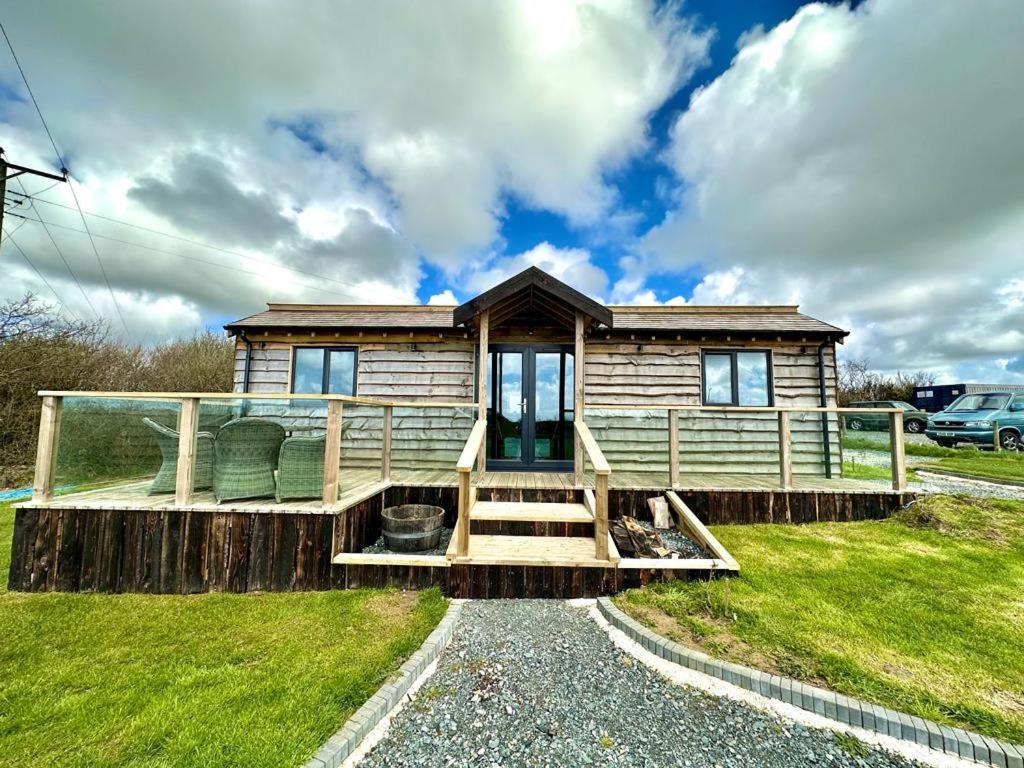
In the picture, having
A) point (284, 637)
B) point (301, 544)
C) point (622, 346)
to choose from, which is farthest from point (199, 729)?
point (622, 346)

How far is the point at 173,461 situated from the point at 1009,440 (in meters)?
19.0

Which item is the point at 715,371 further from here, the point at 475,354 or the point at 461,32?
the point at 461,32

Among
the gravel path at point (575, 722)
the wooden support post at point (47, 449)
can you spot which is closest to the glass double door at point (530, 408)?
the gravel path at point (575, 722)

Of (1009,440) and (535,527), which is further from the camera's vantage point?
(1009,440)

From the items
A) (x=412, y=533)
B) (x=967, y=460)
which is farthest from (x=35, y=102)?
(x=967, y=460)

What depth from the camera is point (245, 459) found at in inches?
148

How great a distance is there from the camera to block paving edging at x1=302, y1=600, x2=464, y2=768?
5.81 ft

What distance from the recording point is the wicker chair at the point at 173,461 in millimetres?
3816

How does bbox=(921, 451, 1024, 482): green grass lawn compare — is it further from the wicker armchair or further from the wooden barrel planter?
the wicker armchair

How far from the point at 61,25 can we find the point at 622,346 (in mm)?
12377

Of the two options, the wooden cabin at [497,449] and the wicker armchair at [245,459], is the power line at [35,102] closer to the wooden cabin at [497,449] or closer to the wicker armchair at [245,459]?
the wooden cabin at [497,449]

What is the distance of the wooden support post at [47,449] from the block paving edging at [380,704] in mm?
4010

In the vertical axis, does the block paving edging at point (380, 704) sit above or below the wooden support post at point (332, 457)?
below

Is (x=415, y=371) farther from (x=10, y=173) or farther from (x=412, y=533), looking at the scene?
(x=10, y=173)
